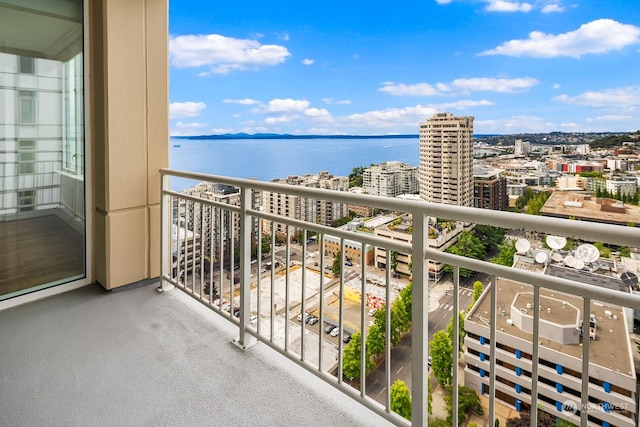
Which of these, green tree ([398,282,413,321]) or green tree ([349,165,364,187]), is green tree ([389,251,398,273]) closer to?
green tree ([398,282,413,321])

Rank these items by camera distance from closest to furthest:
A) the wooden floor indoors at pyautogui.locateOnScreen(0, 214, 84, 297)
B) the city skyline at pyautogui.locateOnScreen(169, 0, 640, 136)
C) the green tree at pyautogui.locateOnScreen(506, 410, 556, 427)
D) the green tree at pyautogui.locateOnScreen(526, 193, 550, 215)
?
1. the green tree at pyautogui.locateOnScreen(506, 410, 556, 427)
2. the green tree at pyautogui.locateOnScreen(526, 193, 550, 215)
3. the city skyline at pyautogui.locateOnScreen(169, 0, 640, 136)
4. the wooden floor indoors at pyautogui.locateOnScreen(0, 214, 84, 297)

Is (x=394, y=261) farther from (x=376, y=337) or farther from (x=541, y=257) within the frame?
(x=541, y=257)

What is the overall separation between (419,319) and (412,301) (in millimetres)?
64

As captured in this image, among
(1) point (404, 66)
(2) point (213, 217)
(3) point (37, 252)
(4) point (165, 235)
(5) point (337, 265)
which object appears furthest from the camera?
(1) point (404, 66)

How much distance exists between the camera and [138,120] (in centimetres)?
277

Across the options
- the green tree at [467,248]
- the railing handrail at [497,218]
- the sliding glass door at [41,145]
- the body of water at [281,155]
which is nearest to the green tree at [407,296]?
the green tree at [467,248]

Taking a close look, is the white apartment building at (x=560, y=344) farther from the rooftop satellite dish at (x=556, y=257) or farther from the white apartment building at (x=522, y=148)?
the white apartment building at (x=522, y=148)

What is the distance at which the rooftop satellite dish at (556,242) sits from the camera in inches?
40.4

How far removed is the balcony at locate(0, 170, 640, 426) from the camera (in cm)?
101

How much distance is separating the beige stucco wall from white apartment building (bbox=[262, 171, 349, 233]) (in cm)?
143

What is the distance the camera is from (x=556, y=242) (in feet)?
3.43

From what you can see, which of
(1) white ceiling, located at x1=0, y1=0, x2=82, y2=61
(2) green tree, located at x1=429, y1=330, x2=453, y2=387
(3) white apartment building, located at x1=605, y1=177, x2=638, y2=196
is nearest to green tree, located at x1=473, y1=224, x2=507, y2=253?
(2) green tree, located at x1=429, y1=330, x2=453, y2=387

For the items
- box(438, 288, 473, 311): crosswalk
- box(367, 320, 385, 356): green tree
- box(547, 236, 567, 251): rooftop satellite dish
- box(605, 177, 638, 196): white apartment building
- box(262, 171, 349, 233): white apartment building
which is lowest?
box(367, 320, 385, 356): green tree

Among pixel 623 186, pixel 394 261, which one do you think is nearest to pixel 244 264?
pixel 394 261
